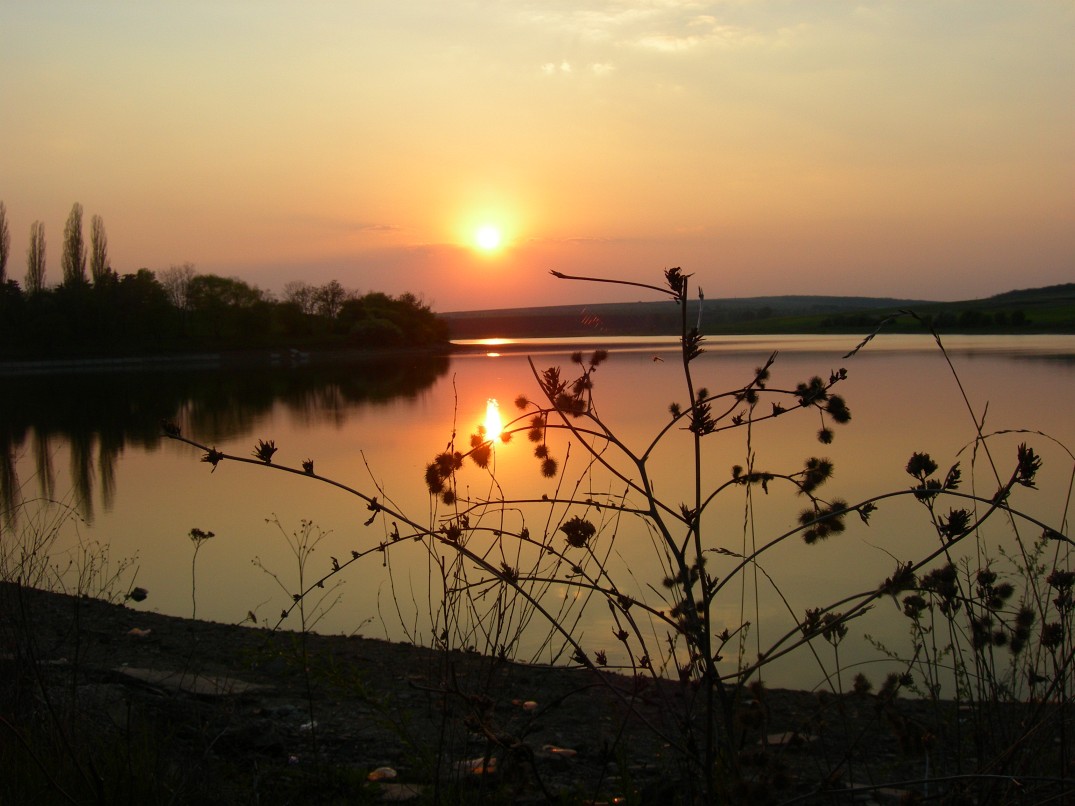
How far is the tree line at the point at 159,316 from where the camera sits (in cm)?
5484

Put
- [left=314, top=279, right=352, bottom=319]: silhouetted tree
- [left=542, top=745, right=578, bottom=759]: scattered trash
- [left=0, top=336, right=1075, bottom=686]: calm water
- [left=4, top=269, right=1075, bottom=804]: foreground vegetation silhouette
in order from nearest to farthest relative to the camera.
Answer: [left=4, top=269, right=1075, bottom=804]: foreground vegetation silhouette, [left=542, top=745, right=578, bottom=759]: scattered trash, [left=0, top=336, right=1075, bottom=686]: calm water, [left=314, top=279, right=352, bottom=319]: silhouetted tree

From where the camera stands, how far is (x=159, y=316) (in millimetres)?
60500

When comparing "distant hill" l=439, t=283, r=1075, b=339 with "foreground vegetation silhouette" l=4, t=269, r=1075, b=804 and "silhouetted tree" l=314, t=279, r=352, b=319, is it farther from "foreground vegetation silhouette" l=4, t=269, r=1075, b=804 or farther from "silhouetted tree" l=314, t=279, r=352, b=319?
"foreground vegetation silhouette" l=4, t=269, r=1075, b=804

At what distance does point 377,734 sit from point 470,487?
365 cm

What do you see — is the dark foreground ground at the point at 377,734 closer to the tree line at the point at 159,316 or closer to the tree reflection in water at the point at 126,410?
the tree reflection in water at the point at 126,410

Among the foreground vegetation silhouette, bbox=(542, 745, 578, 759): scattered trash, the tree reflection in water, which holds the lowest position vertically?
bbox=(542, 745, 578, 759): scattered trash

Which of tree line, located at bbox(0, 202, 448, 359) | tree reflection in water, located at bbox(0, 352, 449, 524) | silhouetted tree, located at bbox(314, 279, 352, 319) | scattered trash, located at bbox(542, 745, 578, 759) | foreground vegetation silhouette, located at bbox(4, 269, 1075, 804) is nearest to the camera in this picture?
foreground vegetation silhouette, located at bbox(4, 269, 1075, 804)

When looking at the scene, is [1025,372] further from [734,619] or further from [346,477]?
[734,619]

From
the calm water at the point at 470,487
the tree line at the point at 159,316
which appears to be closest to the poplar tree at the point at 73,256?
the tree line at the point at 159,316

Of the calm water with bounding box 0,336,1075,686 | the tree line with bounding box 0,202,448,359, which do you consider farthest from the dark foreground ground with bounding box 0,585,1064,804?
the tree line with bounding box 0,202,448,359

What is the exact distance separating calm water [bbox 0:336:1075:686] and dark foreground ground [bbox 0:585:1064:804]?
0.33 metres

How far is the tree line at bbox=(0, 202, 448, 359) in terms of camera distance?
5484 centimetres

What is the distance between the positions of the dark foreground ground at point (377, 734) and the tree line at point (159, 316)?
5475cm

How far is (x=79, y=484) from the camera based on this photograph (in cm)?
1298
